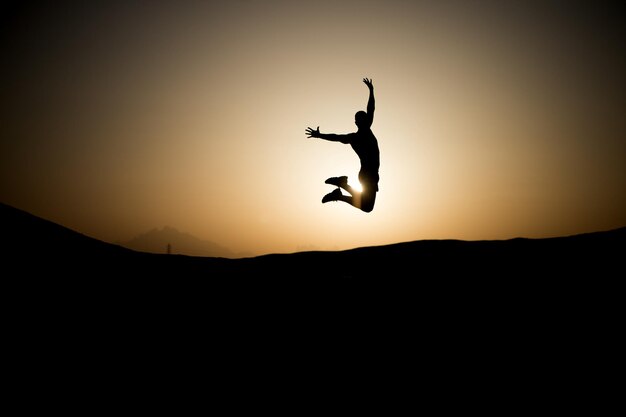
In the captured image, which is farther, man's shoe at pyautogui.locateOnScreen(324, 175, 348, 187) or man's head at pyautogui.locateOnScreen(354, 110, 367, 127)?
man's shoe at pyautogui.locateOnScreen(324, 175, 348, 187)

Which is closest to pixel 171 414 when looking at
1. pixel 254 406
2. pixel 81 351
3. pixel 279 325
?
pixel 254 406

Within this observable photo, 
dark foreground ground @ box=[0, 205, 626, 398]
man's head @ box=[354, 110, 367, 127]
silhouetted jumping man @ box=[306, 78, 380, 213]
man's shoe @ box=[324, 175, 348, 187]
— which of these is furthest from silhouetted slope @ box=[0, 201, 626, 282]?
man's head @ box=[354, 110, 367, 127]

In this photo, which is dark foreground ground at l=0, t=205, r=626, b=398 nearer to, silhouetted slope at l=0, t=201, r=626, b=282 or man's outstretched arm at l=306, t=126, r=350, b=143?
silhouetted slope at l=0, t=201, r=626, b=282

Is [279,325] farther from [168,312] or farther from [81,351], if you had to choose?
[81,351]

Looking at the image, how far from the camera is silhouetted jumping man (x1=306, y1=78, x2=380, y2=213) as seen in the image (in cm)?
716

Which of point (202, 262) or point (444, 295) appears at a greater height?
point (202, 262)

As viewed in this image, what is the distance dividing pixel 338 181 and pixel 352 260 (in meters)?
2.11

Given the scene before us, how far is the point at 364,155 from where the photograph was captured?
7246mm

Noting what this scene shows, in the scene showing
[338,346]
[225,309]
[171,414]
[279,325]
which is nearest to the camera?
[171,414]

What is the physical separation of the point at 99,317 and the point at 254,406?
2048 mm

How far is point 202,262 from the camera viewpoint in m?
5.89

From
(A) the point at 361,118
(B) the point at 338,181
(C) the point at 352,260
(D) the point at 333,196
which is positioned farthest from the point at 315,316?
(A) the point at 361,118

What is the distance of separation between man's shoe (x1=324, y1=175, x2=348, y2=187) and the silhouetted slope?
1816 mm

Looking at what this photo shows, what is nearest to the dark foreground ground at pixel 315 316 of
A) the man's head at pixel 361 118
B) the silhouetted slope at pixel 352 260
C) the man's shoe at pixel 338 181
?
the silhouetted slope at pixel 352 260
